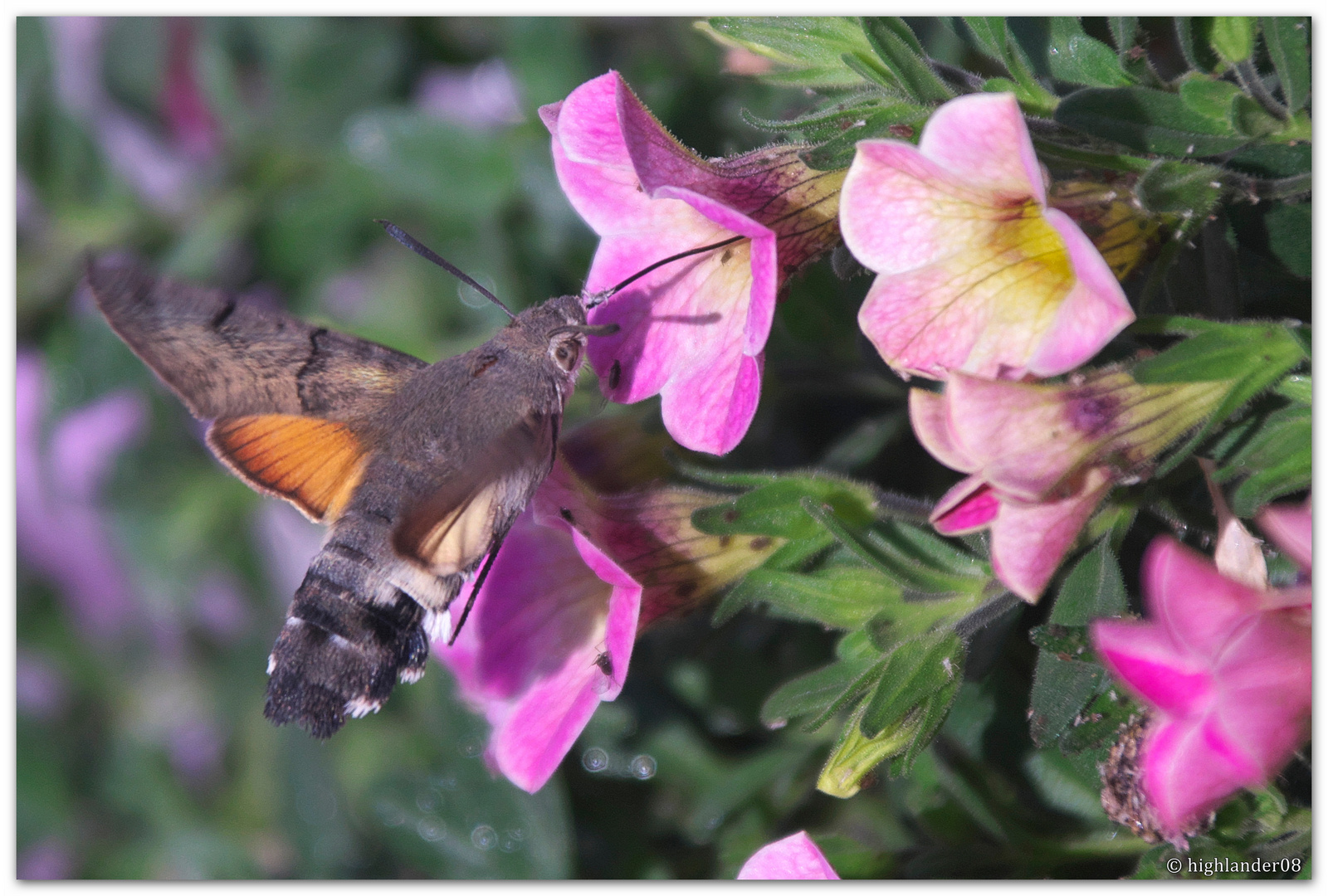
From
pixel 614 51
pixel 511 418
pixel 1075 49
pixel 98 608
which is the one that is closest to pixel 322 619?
pixel 511 418

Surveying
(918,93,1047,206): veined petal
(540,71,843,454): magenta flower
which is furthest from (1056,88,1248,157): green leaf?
(540,71,843,454): magenta flower

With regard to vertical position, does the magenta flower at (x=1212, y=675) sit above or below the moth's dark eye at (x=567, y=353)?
above

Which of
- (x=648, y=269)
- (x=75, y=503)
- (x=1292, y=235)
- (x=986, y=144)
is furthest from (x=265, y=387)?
(x=75, y=503)

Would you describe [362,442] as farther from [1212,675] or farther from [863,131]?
[1212,675]

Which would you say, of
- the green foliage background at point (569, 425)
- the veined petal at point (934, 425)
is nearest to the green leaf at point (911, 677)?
the green foliage background at point (569, 425)

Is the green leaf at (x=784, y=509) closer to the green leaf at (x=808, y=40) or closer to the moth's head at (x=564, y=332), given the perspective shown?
the moth's head at (x=564, y=332)

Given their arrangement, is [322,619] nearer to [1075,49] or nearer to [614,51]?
[1075,49]
